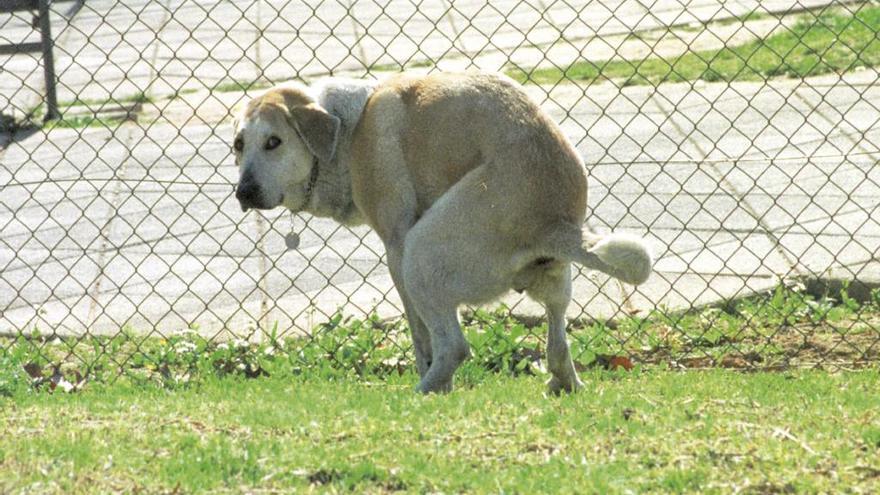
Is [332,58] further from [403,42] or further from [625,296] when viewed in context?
[625,296]

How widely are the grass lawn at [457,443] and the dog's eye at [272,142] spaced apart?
0.95m

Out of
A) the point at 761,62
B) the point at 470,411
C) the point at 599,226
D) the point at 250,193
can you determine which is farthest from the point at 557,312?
the point at 761,62

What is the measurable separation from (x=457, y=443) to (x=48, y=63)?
7.27 m

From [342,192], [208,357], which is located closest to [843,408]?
[342,192]

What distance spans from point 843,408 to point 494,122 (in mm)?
1564

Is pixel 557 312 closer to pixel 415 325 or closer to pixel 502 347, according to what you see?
pixel 415 325

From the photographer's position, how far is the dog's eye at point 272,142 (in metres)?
5.88

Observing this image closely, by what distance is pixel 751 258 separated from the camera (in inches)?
296

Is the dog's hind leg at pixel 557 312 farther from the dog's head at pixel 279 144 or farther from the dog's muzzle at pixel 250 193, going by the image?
the dog's muzzle at pixel 250 193

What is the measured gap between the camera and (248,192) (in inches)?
228

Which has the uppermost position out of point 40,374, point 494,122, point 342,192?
point 494,122

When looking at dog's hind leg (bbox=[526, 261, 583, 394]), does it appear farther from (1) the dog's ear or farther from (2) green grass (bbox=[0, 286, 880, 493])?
(1) the dog's ear

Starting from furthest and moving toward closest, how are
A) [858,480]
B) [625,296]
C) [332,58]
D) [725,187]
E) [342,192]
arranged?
1. [332,58]
2. [725,187]
3. [625,296]
4. [342,192]
5. [858,480]

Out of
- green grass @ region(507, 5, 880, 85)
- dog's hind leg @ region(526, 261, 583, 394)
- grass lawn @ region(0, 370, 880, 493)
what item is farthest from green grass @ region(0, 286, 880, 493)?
green grass @ region(507, 5, 880, 85)
